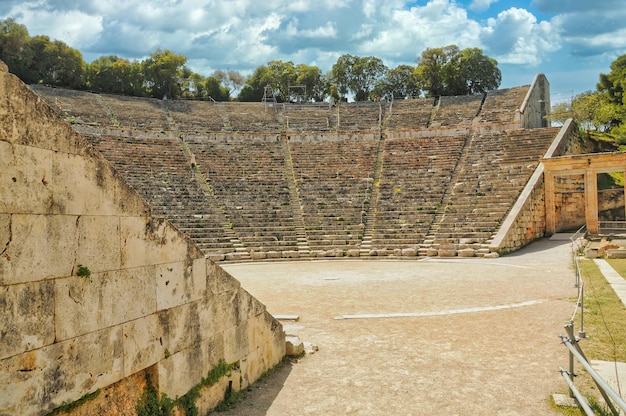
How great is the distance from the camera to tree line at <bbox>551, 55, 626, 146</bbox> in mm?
35281

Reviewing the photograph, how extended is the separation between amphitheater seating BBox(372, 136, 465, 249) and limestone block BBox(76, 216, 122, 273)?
18321mm

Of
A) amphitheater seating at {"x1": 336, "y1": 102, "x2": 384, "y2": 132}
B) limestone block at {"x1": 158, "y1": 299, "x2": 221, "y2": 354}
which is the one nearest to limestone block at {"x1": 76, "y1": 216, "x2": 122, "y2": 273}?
limestone block at {"x1": 158, "y1": 299, "x2": 221, "y2": 354}

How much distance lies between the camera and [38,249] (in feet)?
10.8

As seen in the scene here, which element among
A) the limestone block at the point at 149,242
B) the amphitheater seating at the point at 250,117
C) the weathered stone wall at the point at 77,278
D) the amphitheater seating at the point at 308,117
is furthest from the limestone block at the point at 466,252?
the amphitheater seating at the point at 250,117

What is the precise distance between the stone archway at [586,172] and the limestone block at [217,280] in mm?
20969

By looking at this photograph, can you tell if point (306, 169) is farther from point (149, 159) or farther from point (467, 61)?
point (467, 61)

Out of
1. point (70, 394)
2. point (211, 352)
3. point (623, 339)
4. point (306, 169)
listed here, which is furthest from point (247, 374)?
point (306, 169)

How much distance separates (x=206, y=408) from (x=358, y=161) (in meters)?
25.0

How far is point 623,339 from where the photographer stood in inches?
258

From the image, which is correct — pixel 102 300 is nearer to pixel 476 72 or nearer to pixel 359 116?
pixel 359 116

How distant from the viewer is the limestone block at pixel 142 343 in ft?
13.0

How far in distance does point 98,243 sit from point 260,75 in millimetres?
50281

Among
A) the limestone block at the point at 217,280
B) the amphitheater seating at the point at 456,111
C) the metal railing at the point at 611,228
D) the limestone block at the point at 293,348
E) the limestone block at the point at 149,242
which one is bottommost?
the limestone block at the point at 293,348

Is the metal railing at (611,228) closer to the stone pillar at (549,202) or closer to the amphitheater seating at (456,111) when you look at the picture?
the stone pillar at (549,202)
